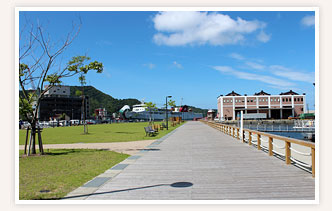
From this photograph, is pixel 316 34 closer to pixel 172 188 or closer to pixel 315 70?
pixel 315 70

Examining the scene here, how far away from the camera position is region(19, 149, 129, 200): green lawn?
219 inches

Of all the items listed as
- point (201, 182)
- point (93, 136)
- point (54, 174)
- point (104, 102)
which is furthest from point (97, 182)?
point (104, 102)

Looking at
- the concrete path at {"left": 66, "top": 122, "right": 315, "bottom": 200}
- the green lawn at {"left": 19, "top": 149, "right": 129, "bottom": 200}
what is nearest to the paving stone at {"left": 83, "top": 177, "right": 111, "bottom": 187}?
the concrete path at {"left": 66, "top": 122, "right": 315, "bottom": 200}

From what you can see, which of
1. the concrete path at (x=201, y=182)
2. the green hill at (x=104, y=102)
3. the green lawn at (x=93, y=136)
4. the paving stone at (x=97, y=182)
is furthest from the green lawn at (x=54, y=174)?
the green hill at (x=104, y=102)

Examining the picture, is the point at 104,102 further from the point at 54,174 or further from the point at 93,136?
the point at 54,174

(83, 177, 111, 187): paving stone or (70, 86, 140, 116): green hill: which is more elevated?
(70, 86, 140, 116): green hill

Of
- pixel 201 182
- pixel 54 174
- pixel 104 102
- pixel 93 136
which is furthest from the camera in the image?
pixel 104 102

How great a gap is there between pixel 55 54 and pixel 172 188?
8963mm

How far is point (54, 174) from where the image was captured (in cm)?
725

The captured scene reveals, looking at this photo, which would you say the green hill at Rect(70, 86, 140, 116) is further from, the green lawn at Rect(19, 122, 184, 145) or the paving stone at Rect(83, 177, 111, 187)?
the paving stone at Rect(83, 177, 111, 187)

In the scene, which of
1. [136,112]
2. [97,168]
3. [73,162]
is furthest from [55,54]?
[136,112]

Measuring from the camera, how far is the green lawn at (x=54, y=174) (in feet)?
18.3

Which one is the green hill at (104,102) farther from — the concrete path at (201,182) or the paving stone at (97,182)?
the paving stone at (97,182)

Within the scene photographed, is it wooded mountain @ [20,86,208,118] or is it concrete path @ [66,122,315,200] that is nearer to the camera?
concrete path @ [66,122,315,200]
